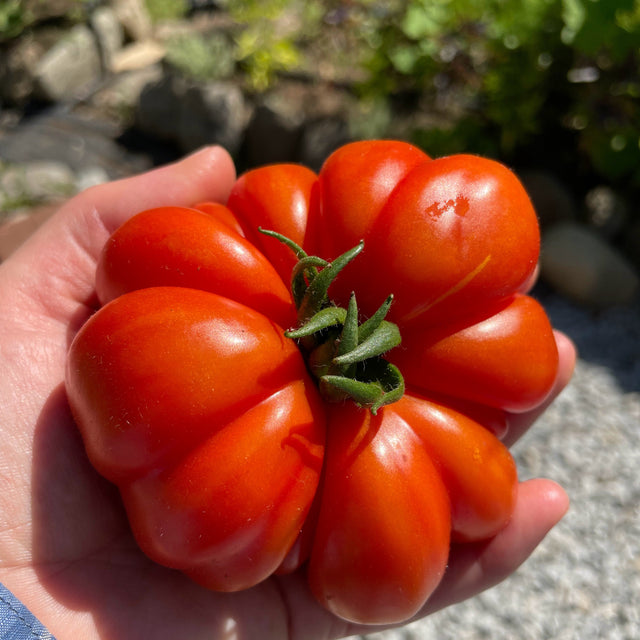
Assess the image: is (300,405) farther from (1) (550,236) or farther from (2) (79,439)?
(1) (550,236)

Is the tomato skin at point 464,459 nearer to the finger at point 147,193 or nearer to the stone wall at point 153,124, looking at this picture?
the finger at point 147,193

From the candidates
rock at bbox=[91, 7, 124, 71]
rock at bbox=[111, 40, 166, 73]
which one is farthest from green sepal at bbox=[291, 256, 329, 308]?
rock at bbox=[91, 7, 124, 71]

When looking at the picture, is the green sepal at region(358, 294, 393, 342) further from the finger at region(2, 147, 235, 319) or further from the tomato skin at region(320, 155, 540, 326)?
the finger at region(2, 147, 235, 319)

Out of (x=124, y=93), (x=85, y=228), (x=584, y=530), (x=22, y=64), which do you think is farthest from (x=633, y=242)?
(x=22, y=64)

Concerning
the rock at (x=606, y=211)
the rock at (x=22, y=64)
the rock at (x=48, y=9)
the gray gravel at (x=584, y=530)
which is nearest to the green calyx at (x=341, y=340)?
the gray gravel at (x=584, y=530)

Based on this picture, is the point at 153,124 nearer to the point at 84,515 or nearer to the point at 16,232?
the point at 16,232
